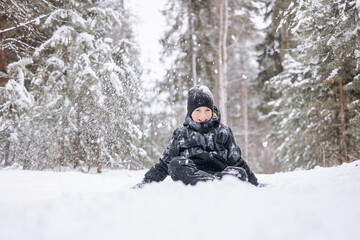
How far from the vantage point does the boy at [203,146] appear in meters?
2.78

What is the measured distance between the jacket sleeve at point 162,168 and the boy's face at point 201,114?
1.21 feet

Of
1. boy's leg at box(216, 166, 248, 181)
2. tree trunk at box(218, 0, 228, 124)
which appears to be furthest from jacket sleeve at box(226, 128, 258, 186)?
tree trunk at box(218, 0, 228, 124)

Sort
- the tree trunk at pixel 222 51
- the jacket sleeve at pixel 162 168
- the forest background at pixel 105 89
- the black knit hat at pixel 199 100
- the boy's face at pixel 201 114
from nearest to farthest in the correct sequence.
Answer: the jacket sleeve at pixel 162 168, the boy's face at pixel 201 114, the black knit hat at pixel 199 100, the forest background at pixel 105 89, the tree trunk at pixel 222 51

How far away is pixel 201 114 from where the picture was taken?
3.09 meters

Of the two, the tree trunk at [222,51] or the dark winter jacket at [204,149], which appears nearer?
the dark winter jacket at [204,149]

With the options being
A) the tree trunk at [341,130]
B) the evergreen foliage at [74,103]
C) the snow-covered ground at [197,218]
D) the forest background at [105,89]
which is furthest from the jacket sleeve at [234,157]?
the tree trunk at [341,130]

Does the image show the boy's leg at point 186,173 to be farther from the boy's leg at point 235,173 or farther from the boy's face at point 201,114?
the boy's face at point 201,114

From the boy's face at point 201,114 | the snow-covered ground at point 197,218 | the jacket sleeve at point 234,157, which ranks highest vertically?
the boy's face at point 201,114

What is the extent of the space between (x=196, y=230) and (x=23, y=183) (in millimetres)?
3160

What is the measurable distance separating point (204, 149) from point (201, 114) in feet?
1.48

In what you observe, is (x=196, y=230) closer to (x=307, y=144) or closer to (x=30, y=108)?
(x=30, y=108)

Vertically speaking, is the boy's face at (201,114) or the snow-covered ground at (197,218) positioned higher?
the boy's face at (201,114)

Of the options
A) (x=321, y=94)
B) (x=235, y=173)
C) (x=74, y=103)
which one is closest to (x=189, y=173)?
(x=235, y=173)

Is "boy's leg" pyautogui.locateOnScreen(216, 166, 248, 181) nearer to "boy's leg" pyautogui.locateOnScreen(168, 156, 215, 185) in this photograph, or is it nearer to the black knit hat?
"boy's leg" pyautogui.locateOnScreen(168, 156, 215, 185)
